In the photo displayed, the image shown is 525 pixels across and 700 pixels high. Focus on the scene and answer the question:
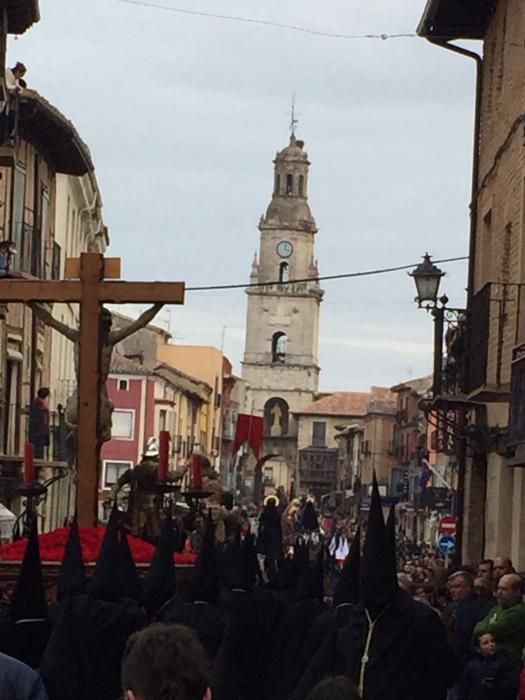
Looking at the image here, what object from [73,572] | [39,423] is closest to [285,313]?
[39,423]

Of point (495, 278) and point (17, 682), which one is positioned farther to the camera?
point (495, 278)

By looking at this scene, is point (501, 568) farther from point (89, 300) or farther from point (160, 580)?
point (160, 580)

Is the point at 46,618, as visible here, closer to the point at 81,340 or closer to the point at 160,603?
the point at 160,603

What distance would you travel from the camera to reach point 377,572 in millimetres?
9008

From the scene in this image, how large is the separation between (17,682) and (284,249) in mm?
153581

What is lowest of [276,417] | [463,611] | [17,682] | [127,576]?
[463,611]

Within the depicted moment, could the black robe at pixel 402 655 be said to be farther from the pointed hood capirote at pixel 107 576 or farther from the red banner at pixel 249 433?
the red banner at pixel 249 433

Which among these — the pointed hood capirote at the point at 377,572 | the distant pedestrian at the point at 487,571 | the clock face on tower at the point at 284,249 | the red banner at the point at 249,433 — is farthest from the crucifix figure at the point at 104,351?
the clock face on tower at the point at 284,249

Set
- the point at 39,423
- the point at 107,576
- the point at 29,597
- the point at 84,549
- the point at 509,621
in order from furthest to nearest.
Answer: the point at 39,423
the point at 84,549
the point at 509,621
the point at 107,576
the point at 29,597

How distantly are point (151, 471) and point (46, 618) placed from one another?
9610 mm

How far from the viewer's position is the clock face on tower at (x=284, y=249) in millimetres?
160000

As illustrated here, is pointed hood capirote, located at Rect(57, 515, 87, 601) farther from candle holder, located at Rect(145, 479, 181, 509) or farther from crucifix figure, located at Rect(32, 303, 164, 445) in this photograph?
candle holder, located at Rect(145, 479, 181, 509)

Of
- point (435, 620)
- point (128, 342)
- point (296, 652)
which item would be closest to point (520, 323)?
point (296, 652)

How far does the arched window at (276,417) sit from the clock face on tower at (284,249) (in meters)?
15.5
